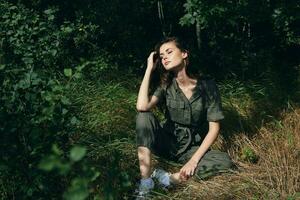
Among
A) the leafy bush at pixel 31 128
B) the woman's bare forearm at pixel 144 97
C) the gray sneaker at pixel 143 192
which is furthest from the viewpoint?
the woman's bare forearm at pixel 144 97

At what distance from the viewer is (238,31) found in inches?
346

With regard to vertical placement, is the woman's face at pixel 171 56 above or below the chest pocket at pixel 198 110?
above

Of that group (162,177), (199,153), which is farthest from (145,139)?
(199,153)

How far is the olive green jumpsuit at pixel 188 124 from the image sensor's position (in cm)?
472

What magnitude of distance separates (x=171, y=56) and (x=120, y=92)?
1.93 meters

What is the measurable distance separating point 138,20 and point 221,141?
3.83m

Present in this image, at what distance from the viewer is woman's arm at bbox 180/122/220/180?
177 inches

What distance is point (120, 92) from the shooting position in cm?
657

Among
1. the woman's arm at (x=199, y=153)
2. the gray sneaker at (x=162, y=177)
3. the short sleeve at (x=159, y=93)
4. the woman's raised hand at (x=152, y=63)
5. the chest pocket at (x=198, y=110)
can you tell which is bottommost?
the gray sneaker at (x=162, y=177)

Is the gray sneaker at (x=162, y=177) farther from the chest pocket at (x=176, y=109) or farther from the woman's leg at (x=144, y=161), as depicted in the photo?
the chest pocket at (x=176, y=109)

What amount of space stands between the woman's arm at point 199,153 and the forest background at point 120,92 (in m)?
0.11

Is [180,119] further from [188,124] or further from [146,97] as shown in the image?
[146,97]

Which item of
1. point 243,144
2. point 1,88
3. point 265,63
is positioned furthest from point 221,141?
point 265,63

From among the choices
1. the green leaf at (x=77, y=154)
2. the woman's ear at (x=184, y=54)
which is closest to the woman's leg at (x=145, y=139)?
the woman's ear at (x=184, y=54)
